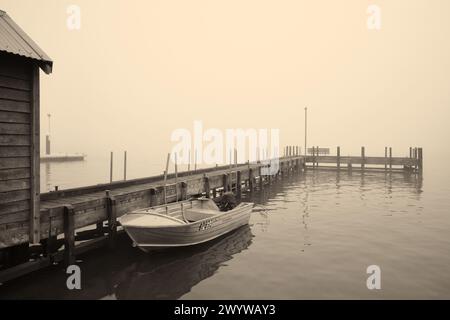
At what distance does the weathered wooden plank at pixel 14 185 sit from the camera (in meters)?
9.97

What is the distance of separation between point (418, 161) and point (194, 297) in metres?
44.4

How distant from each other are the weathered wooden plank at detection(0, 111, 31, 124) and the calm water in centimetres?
466

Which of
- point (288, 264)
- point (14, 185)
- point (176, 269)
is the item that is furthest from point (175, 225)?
point (14, 185)

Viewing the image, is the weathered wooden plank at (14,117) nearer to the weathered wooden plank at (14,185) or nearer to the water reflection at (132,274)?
the weathered wooden plank at (14,185)

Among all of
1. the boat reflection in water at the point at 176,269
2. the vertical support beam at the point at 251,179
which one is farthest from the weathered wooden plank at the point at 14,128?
the vertical support beam at the point at 251,179

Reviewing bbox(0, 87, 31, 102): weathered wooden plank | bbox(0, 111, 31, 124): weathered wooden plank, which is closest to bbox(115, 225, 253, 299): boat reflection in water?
bbox(0, 111, 31, 124): weathered wooden plank

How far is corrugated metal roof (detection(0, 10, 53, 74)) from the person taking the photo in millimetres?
9883

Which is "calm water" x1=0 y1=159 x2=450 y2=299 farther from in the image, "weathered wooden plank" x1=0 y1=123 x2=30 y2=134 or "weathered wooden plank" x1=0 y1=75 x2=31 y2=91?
"weathered wooden plank" x1=0 y1=75 x2=31 y2=91

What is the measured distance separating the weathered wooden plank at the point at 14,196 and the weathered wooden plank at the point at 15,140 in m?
1.31

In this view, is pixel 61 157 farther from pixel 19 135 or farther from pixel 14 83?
pixel 14 83
